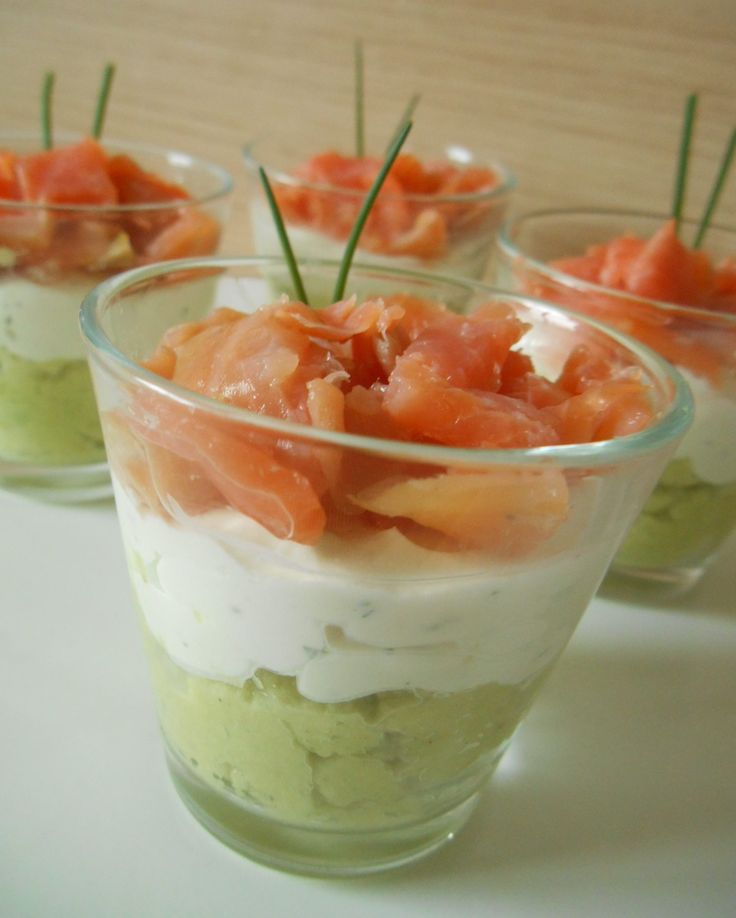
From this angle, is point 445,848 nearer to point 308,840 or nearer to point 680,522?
point 308,840

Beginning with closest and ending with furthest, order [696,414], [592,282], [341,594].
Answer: [341,594] < [696,414] < [592,282]

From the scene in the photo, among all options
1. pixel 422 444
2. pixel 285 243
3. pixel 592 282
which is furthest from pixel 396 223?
pixel 422 444

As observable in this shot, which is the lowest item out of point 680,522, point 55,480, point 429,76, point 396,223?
point 55,480

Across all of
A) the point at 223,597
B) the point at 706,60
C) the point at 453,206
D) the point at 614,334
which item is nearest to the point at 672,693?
the point at 614,334

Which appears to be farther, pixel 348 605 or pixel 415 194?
pixel 415 194

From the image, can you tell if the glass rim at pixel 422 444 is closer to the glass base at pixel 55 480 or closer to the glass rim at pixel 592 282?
the glass rim at pixel 592 282

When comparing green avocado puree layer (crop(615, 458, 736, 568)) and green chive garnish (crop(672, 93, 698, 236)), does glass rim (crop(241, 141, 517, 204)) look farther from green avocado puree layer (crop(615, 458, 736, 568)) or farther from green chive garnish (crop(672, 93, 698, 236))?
green avocado puree layer (crop(615, 458, 736, 568))

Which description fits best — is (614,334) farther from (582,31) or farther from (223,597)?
(582,31)

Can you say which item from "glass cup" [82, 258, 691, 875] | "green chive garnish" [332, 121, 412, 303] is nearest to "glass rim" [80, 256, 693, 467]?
"glass cup" [82, 258, 691, 875]
